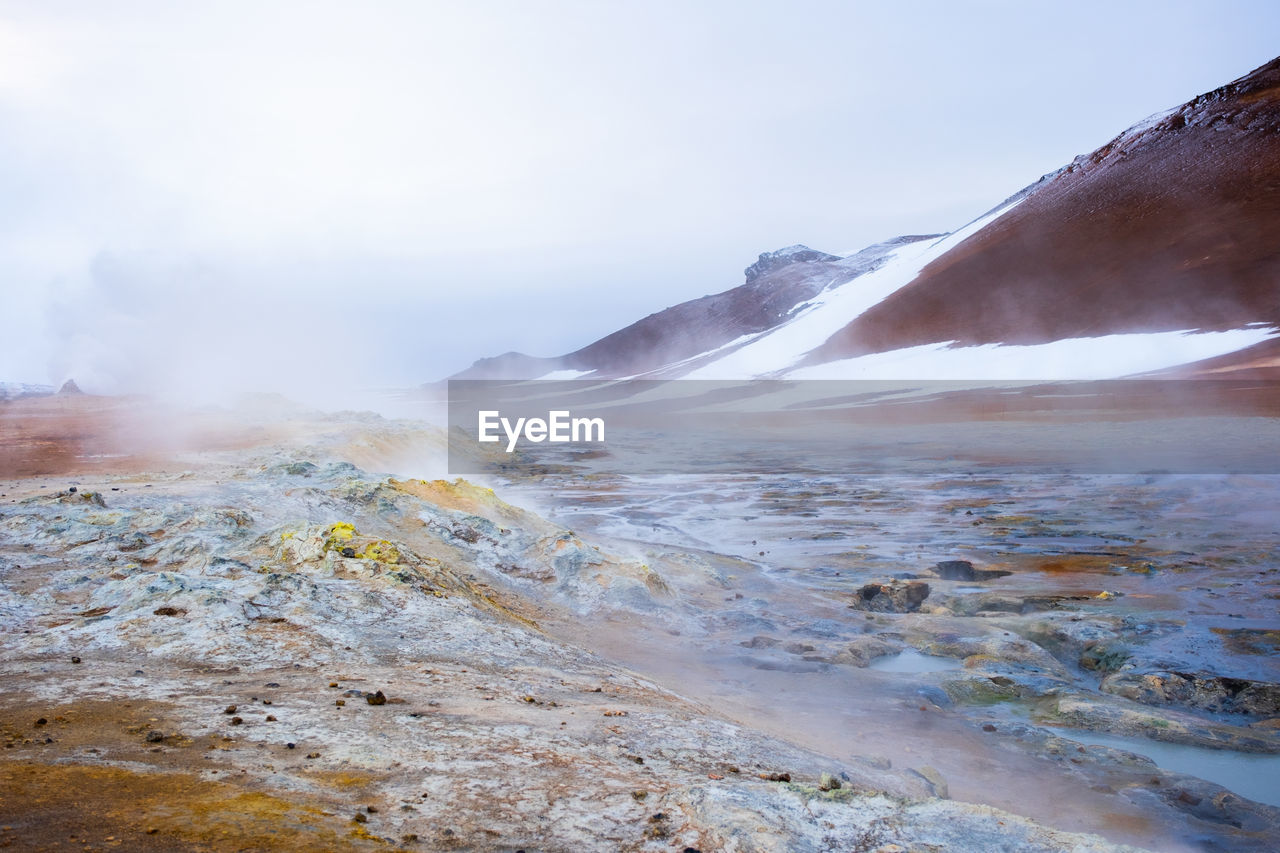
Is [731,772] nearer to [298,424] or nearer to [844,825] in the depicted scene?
[844,825]

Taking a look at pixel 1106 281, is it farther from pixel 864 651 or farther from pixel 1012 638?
pixel 864 651

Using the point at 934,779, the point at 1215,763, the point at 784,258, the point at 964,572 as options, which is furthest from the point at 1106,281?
the point at 784,258

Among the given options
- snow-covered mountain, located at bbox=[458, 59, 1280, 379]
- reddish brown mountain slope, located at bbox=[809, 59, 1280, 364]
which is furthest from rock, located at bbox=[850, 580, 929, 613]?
reddish brown mountain slope, located at bbox=[809, 59, 1280, 364]

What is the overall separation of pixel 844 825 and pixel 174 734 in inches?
118

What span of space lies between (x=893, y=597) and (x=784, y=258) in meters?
119

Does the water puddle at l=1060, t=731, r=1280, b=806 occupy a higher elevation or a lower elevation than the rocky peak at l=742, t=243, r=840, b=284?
lower

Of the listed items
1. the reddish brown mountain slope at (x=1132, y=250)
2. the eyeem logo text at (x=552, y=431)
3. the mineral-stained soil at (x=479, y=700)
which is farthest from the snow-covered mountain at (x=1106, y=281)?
the mineral-stained soil at (x=479, y=700)

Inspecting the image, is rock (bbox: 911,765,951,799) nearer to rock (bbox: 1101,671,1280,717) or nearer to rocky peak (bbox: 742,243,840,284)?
rock (bbox: 1101,671,1280,717)

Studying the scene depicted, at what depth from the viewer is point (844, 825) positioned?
11.1 feet

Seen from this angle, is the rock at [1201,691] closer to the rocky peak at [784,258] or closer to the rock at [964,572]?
the rock at [964,572]

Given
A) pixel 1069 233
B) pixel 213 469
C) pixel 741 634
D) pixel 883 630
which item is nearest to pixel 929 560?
pixel 883 630

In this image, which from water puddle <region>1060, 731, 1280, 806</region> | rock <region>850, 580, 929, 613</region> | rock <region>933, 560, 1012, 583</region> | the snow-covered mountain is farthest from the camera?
the snow-covered mountain

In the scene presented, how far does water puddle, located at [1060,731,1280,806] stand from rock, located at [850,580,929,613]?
3396 mm

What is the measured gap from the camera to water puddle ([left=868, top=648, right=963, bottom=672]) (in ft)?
24.5
